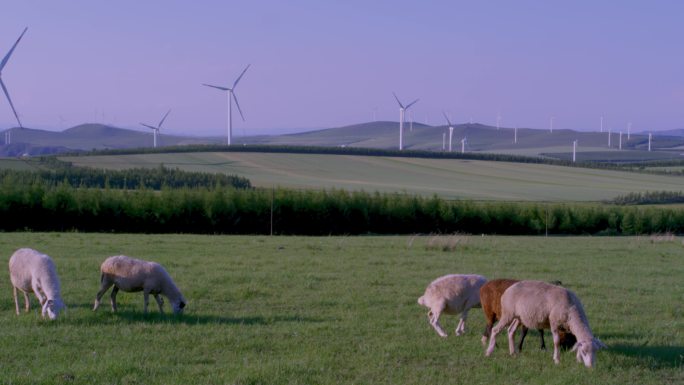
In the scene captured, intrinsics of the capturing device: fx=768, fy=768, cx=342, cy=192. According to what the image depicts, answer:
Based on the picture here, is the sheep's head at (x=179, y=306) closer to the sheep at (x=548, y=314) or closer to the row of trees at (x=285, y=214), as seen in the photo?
the sheep at (x=548, y=314)

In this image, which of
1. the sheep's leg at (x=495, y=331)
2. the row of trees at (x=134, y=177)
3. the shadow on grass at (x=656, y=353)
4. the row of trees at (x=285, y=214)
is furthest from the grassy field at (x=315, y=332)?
the row of trees at (x=134, y=177)

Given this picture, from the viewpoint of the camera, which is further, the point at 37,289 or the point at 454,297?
the point at 37,289

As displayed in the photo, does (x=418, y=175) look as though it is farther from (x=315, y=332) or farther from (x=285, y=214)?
(x=315, y=332)

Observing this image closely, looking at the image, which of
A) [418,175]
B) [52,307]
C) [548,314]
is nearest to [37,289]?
[52,307]

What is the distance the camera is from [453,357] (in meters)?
11.1

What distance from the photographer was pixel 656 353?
11430 millimetres

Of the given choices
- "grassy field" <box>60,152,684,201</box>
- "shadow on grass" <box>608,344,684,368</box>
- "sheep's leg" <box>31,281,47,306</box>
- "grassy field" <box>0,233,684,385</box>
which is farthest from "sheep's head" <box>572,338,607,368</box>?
"grassy field" <box>60,152,684,201</box>

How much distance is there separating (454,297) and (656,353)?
10.5 feet

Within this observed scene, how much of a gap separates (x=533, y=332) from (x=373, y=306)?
3.18 metres

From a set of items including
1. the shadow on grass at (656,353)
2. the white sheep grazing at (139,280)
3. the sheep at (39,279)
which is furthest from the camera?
the white sheep grazing at (139,280)

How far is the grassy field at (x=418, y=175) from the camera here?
76.2 meters

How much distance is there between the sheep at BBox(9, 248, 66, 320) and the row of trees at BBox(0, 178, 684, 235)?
1225 inches

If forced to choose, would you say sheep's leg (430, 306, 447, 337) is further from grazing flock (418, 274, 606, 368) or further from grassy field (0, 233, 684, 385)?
grassy field (0, 233, 684, 385)

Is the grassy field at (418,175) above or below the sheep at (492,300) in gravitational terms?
below
